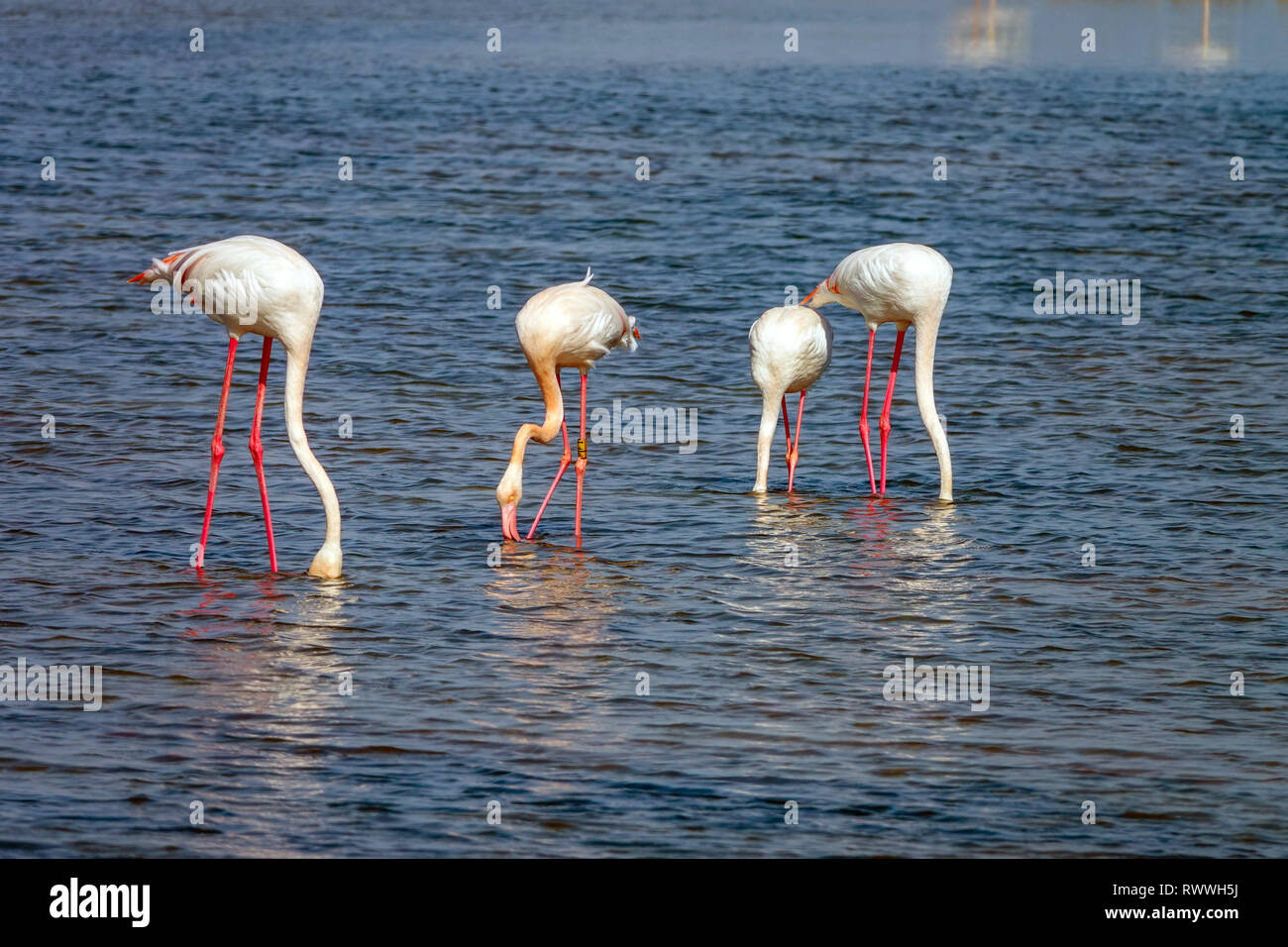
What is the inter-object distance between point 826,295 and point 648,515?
6.22ft

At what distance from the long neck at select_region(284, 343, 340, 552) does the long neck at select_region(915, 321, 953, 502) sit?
11.7ft

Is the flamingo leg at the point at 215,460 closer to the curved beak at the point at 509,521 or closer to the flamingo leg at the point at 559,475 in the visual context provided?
the curved beak at the point at 509,521

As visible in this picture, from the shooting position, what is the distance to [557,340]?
10.2 meters

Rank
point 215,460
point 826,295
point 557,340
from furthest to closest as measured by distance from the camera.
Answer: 1. point 826,295
2. point 557,340
3. point 215,460

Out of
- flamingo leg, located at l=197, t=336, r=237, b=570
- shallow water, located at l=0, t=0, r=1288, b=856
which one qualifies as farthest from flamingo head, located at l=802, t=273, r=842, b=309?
flamingo leg, located at l=197, t=336, r=237, b=570

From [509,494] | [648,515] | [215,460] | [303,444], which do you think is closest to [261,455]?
[215,460]

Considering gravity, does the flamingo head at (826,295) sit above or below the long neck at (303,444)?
above

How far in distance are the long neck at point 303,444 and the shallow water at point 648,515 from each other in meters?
0.29

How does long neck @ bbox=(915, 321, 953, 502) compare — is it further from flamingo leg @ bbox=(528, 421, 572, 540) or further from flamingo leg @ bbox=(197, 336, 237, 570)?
flamingo leg @ bbox=(197, 336, 237, 570)

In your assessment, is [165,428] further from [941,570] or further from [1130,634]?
[1130,634]

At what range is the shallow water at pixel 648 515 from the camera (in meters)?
6.73

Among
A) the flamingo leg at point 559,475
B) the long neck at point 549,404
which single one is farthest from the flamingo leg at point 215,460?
the flamingo leg at point 559,475

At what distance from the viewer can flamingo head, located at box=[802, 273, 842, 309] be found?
37.3 ft

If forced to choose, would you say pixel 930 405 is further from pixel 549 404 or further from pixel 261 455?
pixel 261 455
